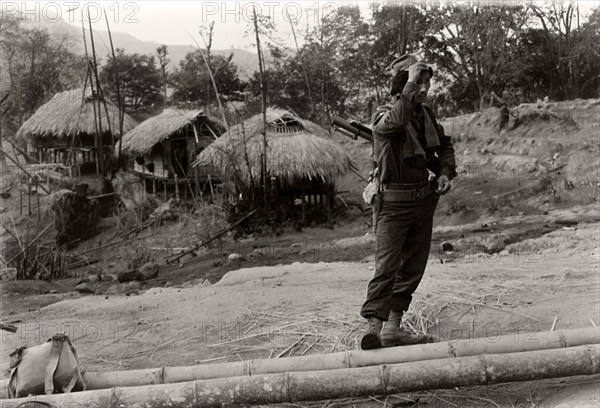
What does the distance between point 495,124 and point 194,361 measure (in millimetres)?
12626

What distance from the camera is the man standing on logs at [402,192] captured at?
11.5 feet

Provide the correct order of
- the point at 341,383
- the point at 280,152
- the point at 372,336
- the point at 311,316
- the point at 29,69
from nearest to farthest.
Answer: the point at 341,383 → the point at 372,336 → the point at 311,316 → the point at 280,152 → the point at 29,69

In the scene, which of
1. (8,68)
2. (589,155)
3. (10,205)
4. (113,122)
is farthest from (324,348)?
(8,68)

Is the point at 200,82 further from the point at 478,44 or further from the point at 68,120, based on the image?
the point at 478,44

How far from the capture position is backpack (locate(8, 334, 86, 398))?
3.35 meters

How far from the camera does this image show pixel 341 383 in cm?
321

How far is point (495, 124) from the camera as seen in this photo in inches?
595

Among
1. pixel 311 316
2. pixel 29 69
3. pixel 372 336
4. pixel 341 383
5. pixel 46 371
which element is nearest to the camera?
pixel 341 383

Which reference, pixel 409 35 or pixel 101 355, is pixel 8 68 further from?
pixel 101 355

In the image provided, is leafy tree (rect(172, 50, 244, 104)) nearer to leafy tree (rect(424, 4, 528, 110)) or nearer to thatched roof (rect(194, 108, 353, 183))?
leafy tree (rect(424, 4, 528, 110))

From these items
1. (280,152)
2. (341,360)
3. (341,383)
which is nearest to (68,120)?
(280,152)

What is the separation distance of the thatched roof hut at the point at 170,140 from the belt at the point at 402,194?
43.8 feet

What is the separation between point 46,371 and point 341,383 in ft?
5.09

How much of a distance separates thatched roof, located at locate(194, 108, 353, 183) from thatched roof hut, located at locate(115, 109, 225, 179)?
330cm
